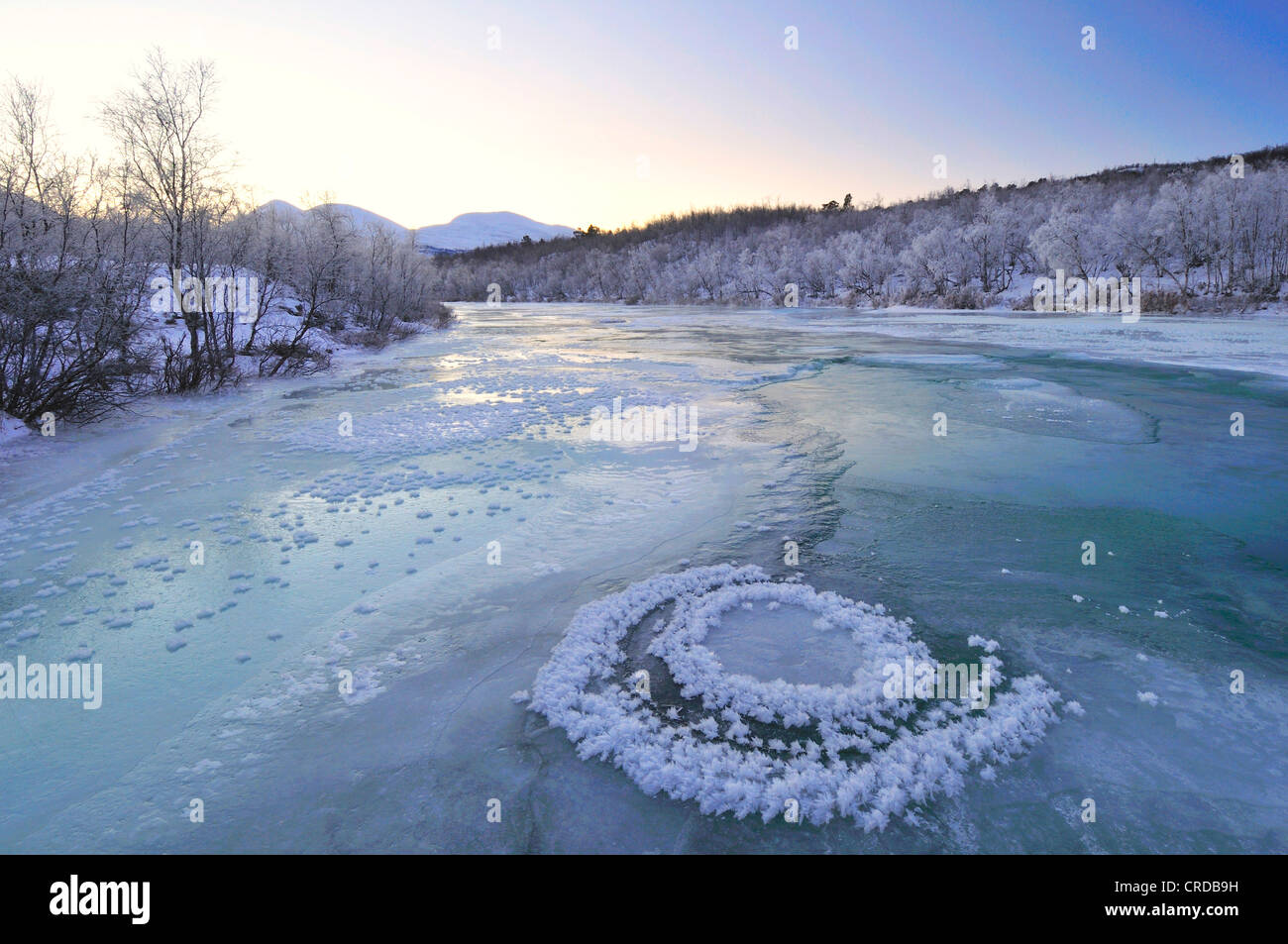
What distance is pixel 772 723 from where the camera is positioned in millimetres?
3852

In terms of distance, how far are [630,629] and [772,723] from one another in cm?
143

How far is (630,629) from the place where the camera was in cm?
495

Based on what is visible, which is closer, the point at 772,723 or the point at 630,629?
the point at 772,723

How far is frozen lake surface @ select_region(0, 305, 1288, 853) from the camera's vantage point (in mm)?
3191

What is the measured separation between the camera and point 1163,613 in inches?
200

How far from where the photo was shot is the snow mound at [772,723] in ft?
10.8

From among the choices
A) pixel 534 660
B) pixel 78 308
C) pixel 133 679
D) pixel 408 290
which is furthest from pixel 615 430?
pixel 408 290

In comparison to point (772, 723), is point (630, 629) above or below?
above

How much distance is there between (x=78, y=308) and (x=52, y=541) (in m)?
6.88

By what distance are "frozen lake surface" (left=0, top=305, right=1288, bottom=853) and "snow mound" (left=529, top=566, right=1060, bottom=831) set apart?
0.03m

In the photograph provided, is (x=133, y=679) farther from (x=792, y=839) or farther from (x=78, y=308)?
(x=78, y=308)

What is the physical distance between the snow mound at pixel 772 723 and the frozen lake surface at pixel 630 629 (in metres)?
0.03

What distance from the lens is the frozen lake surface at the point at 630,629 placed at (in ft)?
10.5
